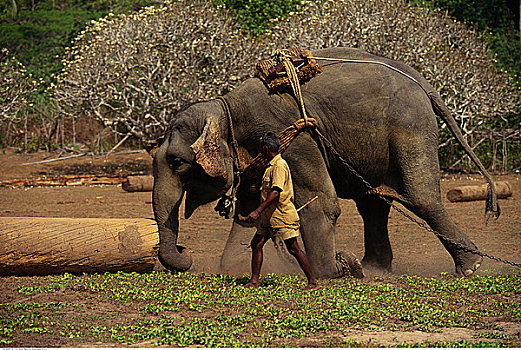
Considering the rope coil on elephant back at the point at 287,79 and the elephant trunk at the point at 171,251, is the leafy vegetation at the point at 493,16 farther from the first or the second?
the elephant trunk at the point at 171,251

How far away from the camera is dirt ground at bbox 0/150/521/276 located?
9.39 m

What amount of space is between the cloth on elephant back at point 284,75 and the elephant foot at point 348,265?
192cm

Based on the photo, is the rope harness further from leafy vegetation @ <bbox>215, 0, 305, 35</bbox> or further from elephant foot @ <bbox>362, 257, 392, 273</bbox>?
leafy vegetation @ <bbox>215, 0, 305, 35</bbox>

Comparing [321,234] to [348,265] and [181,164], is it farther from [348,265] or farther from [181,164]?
[181,164]

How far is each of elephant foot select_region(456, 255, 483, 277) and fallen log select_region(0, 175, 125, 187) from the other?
10.7 metres

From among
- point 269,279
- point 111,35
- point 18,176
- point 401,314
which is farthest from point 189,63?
point 401,314

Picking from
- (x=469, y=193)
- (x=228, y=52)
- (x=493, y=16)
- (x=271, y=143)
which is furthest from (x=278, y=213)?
(x=493, y=16)

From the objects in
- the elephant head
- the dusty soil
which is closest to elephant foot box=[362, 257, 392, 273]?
the dusty soil

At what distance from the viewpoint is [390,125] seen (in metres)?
7.81

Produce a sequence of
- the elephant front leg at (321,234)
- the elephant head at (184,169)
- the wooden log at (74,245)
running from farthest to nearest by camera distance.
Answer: the elephant head at (184,169) → the elephant front leg at (321,234) → the wooden log at (74,245)

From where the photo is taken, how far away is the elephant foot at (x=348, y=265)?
7.56 m

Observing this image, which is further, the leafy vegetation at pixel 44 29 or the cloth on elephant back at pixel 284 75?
the leafy vegetation at pixel 44 29

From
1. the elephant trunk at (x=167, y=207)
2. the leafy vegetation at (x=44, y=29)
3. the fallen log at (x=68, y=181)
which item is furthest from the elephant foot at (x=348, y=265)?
the leafy vegetation at (x=44, y=29)

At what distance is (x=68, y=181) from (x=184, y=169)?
9638 mm
